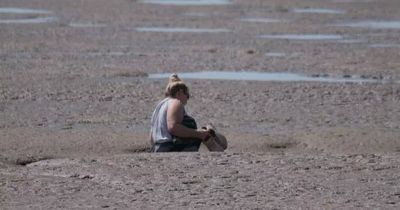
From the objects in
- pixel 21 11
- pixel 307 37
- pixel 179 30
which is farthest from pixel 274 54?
pixel 21 11

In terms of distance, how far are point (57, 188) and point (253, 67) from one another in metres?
11.0

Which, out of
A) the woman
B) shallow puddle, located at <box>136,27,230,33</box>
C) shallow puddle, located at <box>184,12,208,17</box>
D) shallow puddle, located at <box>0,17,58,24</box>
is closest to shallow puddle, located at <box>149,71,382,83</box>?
the woman

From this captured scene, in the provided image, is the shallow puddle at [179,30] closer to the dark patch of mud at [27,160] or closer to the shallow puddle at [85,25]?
the shallow puddle at [85,25]

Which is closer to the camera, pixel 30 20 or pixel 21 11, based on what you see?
pixel 30 20

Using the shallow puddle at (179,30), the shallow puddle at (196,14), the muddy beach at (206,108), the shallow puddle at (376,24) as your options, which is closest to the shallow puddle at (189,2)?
the shallow puddle at (196,14)

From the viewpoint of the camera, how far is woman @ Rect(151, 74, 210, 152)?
1052cm

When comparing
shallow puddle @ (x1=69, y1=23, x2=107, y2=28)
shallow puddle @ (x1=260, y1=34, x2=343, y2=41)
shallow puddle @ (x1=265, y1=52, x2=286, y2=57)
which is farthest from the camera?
shallow puddle @ (x1=69, y1=23, x2=107, y2=28)

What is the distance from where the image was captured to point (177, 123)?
10.5 metres

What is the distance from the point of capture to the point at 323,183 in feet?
29.8

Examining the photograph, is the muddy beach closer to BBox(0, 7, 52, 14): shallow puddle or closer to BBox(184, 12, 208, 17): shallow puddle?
BBox(184, 12, 208, 17): shallow puddle

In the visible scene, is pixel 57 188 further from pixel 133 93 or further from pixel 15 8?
pixel 15 8

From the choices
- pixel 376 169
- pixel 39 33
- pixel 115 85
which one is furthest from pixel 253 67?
pixel 376 169

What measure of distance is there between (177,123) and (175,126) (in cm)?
5

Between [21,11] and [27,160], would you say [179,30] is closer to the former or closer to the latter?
[21,11]
